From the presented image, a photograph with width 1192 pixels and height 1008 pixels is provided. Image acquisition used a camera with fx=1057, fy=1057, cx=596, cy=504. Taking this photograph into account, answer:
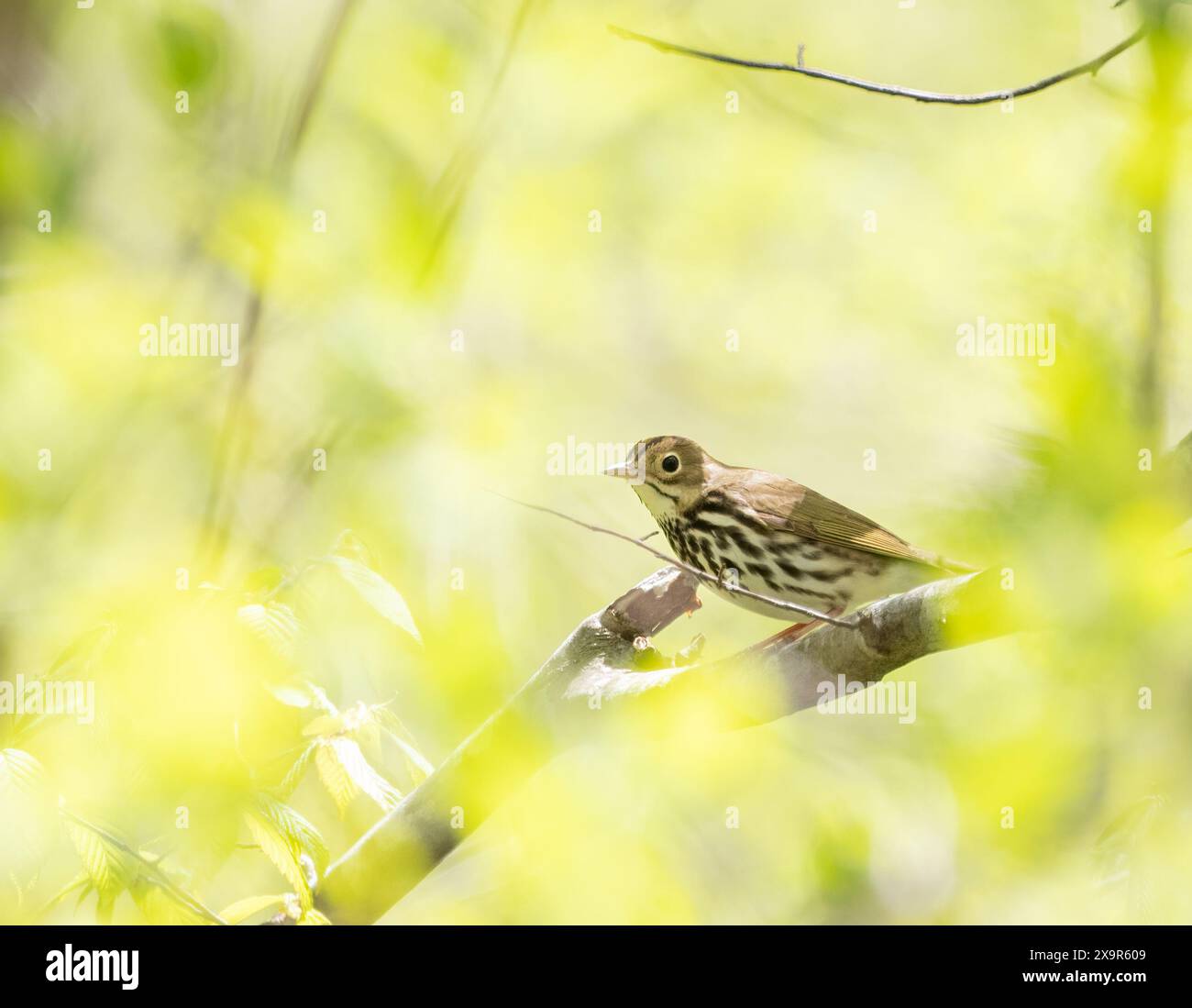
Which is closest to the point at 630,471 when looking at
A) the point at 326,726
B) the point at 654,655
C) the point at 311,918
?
the point at 654,655

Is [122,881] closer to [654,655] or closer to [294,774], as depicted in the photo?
[294,774]

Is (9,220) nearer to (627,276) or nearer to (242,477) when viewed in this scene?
(242,477)

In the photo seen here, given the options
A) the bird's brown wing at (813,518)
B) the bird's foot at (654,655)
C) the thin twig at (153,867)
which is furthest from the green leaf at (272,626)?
the bird's brown wing at (813,518)

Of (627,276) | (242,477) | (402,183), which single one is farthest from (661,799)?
(402,183)

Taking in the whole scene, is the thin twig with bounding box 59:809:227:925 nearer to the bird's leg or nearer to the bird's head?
the bird's leg

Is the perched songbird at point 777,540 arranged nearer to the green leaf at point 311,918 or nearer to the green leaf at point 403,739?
the green leaf at point 403,739

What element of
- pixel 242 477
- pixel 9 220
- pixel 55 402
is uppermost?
pixel 9 220

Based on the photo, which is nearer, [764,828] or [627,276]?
[764,828]
